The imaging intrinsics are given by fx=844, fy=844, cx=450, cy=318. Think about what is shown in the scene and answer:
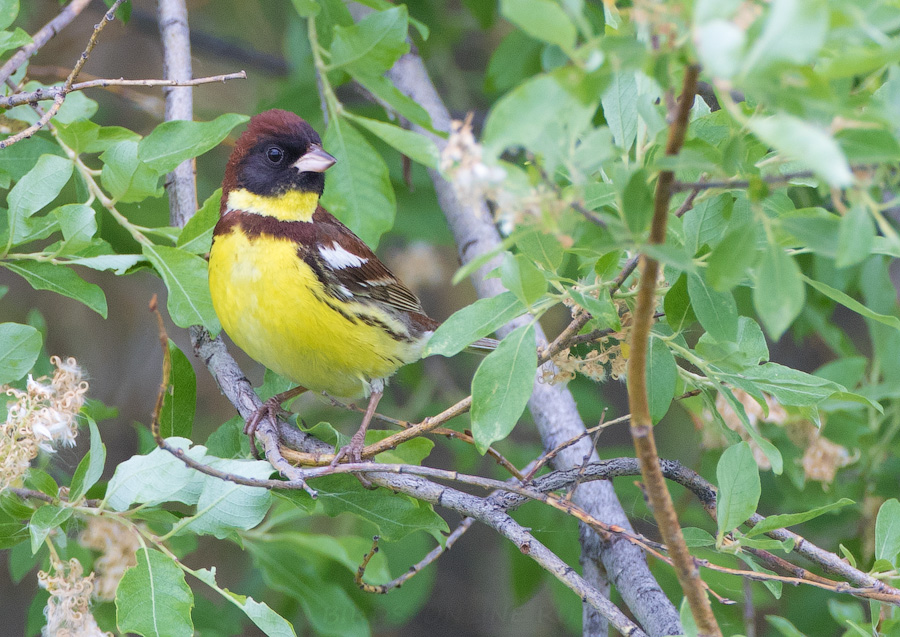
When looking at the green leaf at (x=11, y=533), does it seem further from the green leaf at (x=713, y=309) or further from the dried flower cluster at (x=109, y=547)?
the green leaf at (x=713, y=309)

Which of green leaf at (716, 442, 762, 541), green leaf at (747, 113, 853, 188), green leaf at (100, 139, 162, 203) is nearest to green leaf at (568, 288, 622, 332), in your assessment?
green leaf at (716, 442, 762, 541)

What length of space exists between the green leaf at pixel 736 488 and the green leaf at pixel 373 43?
61.0 inches

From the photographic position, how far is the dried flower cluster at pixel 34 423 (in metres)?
2.00

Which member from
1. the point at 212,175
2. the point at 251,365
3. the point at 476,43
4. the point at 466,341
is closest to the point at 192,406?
the point at 466,341

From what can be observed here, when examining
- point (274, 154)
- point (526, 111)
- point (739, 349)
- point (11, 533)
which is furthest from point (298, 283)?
point (526, 111)

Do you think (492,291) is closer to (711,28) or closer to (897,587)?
(897,587)

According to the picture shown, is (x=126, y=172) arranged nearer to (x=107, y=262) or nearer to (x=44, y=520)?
(x=107, y=262)

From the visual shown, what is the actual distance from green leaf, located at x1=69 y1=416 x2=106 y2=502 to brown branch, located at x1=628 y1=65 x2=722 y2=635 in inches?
50.6

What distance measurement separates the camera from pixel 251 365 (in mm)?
6082

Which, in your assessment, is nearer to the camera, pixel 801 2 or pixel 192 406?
pixel 801 2

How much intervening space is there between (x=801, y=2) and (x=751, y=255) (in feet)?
1.28

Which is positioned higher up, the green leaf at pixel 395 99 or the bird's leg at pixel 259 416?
the green leaf at pixel 395 99

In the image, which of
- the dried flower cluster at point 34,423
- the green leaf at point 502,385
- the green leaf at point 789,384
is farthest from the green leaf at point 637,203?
the dried flower cluster at point 34,423

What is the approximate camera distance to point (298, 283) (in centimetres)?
285
